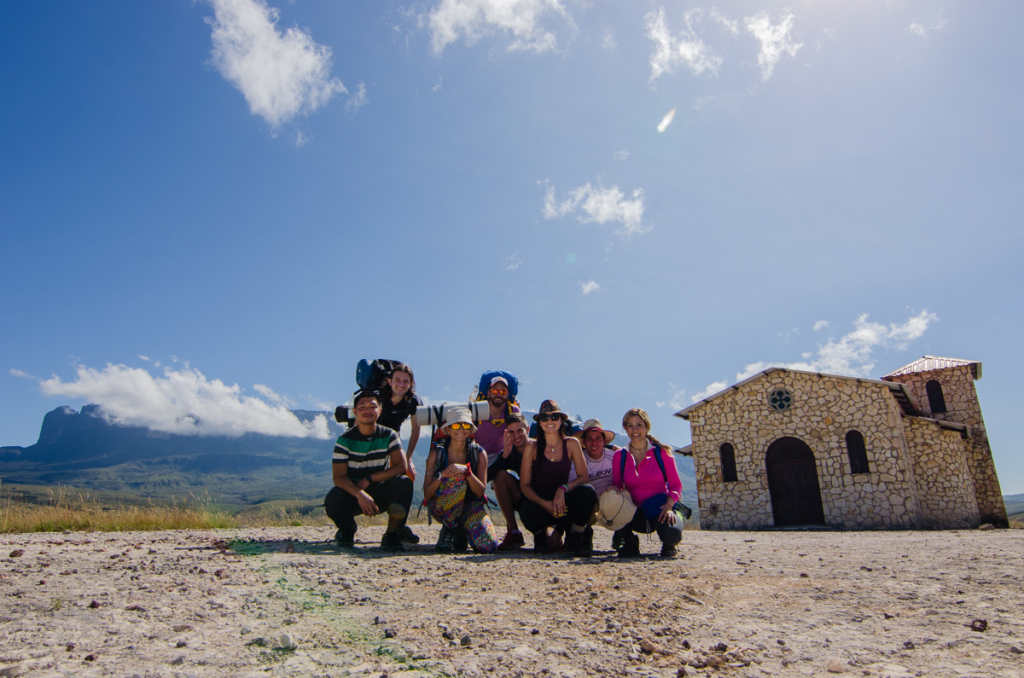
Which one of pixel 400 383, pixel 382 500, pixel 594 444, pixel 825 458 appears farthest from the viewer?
pixel 825 458

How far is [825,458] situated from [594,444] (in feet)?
38.0

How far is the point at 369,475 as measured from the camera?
4762 mm

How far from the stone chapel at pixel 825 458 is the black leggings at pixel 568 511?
11709 millimetres

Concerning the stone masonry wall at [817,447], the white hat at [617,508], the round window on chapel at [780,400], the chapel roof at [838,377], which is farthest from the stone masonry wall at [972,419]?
the white hat at [617,508]

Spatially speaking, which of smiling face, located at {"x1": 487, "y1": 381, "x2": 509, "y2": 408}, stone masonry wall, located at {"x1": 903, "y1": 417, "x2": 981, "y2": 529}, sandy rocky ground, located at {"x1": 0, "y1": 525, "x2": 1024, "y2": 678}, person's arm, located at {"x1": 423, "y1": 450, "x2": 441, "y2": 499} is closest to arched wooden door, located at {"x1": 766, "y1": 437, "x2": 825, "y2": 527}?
stone masonry wall, located at {"x1": 903, "y1": 417, "x2": 981, "y2": 529}

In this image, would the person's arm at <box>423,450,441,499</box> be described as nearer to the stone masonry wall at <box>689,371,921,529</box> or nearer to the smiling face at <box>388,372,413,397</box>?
the smiling face at <box>388,372,413,397</box>

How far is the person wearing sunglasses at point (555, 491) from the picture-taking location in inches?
185

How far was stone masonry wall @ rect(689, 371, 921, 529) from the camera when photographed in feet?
43.5

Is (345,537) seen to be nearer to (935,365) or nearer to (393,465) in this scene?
(393,465)

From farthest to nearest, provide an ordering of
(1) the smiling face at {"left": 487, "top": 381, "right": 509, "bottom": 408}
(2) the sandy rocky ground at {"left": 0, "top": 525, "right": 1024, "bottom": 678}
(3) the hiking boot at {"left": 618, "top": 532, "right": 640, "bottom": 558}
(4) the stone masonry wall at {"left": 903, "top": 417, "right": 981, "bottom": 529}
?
(4) the stone masonry wall at {"left": 903, "top": 417, "right": 981, "bottom": 529}, (1) the smiling face at {"left": 487, "top": 381, "right": 509, "bottom": 408}, (3) the hiking boot at {"left": 618, "top": 532, "right": 640, "bottom": 558}, (2) the sandy rocky ground at {"left": 0, "top": 525, "right": 1024, "bottom": 678}

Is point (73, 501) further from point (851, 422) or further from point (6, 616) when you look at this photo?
point (851, 422)

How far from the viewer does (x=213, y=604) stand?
2.34 metres

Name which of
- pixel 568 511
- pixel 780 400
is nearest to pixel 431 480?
pixel 568 511

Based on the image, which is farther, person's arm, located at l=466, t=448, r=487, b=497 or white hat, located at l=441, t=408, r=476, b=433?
white hat, located at l=441, t=408, r=476, b=433
